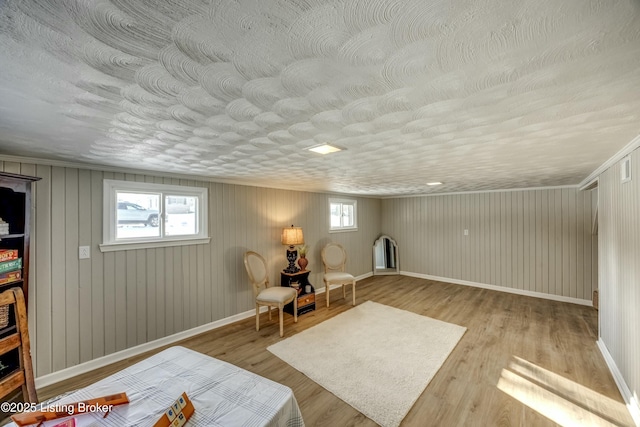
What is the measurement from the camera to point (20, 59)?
822 millimetres

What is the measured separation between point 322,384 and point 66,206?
10.0 ft

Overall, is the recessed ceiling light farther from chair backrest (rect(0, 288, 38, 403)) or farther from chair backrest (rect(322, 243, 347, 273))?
chair backrest (rect(322, 243, 347, 273))

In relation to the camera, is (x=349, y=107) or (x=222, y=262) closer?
(x=349, y=107)

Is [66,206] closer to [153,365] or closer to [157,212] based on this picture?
[157,212]

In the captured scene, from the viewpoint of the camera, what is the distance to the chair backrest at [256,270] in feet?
11.6

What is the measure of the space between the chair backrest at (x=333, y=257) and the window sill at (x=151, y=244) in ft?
7.49

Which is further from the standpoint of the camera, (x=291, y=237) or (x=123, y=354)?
(x=291, y=237)

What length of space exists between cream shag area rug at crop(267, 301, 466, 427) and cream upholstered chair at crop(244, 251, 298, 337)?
472mm

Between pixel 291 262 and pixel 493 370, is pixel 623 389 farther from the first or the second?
pixel 291 262

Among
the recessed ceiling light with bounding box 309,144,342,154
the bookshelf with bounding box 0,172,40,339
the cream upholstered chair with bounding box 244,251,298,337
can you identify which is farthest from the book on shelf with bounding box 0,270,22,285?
the recessed ceiling light with bounding box 309,144,342,154

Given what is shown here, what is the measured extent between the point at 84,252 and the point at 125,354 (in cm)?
122

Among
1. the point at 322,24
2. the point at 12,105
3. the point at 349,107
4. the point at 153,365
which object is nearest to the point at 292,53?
the point at 322,24

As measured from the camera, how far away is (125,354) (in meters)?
2.71

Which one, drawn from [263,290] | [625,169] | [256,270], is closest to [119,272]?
[256,270]
